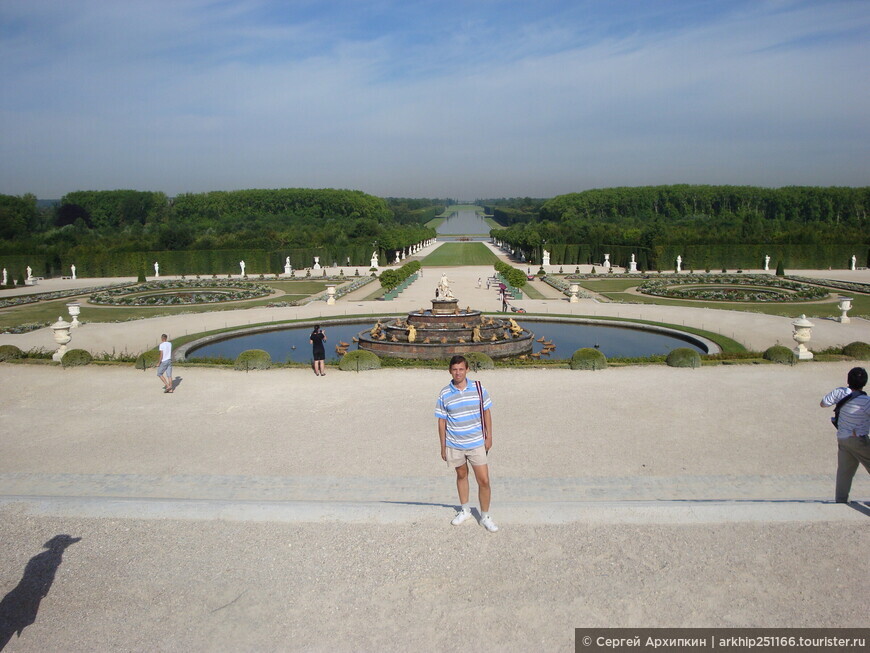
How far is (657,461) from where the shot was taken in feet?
29.7

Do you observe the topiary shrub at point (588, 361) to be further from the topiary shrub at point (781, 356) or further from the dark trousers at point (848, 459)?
the dark trousers at point (848, 459)

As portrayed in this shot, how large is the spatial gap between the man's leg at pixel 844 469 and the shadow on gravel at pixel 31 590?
291 inches

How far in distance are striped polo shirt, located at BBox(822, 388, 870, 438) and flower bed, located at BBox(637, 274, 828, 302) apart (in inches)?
1142

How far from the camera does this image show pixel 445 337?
19.7m

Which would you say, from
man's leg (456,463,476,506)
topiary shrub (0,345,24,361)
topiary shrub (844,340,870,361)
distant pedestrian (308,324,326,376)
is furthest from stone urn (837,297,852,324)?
topiary shrub (0,345,24,361)

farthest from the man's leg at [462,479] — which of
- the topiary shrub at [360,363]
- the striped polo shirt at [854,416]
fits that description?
the topiary shrub at [360,363]

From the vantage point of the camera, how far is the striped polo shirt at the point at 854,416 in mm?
6402

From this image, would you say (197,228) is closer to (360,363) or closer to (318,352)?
(360,363)

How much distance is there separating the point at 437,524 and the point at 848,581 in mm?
3533

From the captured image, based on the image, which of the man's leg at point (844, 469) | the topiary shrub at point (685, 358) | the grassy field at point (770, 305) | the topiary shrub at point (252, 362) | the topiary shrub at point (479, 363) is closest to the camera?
the man's leg at point (844, 469)

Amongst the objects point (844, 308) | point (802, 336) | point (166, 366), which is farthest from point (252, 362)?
point (844, 308)

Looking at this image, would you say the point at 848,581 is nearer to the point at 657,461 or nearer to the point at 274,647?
the point at 657,461

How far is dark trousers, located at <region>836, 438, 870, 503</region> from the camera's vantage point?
254 inches

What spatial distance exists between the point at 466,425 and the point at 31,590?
396cm
